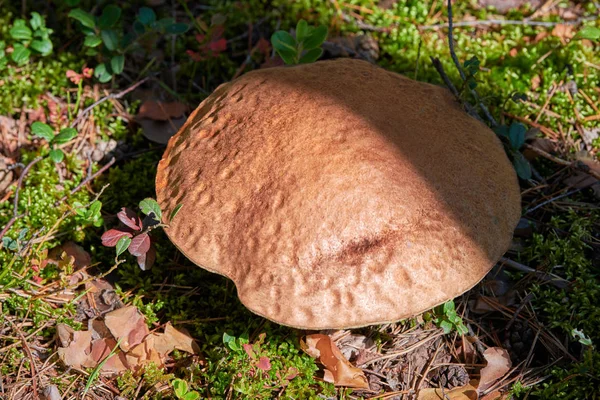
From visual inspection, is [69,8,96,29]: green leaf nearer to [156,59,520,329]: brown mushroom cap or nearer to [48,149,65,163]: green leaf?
[48,149,65,163]: green leaf

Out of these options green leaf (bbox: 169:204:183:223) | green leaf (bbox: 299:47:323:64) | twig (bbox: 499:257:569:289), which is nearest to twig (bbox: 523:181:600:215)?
twig (bbox: 499:257:569:289)

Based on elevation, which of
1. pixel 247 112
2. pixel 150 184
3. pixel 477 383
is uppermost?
pixel 247 112

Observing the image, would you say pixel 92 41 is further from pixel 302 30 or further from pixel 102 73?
pixel 302 30

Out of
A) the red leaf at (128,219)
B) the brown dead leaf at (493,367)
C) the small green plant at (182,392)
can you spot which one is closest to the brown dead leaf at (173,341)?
the small green plant at (182,392)

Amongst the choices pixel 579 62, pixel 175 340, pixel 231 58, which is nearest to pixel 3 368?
pixel 175 340

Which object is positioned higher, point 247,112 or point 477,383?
point 247,112

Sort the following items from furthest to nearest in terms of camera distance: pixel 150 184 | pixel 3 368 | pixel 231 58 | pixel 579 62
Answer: pixel 231 58, pixel 579 62, pixel 150 184, pixel 3 368

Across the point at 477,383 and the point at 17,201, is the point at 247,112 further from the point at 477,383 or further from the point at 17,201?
the point at 477,383
